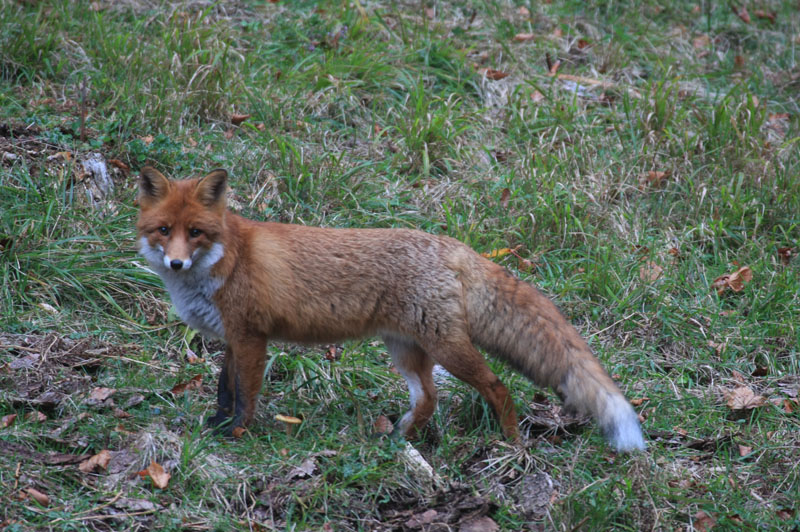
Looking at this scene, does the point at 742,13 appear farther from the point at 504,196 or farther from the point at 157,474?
the point at 157,474

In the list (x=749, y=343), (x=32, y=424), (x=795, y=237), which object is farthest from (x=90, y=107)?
(x=795, y=237)

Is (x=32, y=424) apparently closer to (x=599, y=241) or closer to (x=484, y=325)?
(x=484, y=325)

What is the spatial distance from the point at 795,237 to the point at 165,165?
204 inches

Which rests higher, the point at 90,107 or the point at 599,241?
the point at 90,107

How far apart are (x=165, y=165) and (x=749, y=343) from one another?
4539 mm

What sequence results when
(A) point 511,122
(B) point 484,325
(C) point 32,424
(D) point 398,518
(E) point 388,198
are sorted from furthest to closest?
(A) point 511,122 < (E) point 388,198 < (B) point 484,325 < (C) point 32,424 < (D) point 398,518

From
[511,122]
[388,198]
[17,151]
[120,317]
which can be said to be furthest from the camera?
[511,122]

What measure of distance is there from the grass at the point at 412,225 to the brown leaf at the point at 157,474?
40 millimetres

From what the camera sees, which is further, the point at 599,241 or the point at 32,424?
the point at 599,241

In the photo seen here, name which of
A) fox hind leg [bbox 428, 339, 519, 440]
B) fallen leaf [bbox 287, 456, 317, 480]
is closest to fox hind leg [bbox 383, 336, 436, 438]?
fox hind leg [bbox 428, 339, 519, 440]

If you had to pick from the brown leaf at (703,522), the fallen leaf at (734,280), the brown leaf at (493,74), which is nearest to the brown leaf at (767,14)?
the brown leaf at (493,74)

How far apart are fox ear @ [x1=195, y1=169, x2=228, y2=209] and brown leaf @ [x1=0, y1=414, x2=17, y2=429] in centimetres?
147

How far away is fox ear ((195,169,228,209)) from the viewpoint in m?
4.14

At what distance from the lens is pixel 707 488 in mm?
3998
